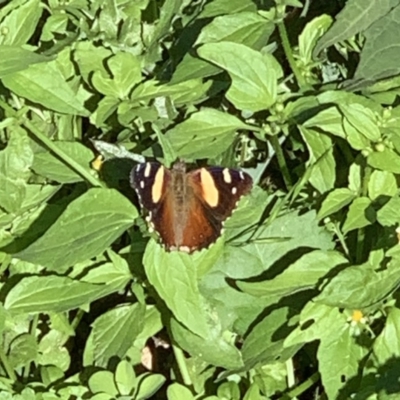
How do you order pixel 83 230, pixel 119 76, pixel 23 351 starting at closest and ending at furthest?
pixel 83 230 < pixel 119 76 < pixel 23 351

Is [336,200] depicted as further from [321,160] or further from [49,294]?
[49,294]

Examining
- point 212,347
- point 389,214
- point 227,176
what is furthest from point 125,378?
point 389,214

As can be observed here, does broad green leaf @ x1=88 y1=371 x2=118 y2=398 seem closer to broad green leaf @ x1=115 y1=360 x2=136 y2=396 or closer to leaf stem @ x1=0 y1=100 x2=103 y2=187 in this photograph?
broad green leaf @ x1=115 y1=360 x2=136 y2=396

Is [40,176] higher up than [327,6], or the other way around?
[327,6]

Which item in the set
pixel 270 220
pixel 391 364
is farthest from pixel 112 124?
pixel 391 364

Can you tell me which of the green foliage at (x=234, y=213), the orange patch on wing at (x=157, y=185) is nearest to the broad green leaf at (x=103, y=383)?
the green foliage at (x=234, y=213)

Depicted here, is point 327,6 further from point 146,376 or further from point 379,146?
point 146,376
